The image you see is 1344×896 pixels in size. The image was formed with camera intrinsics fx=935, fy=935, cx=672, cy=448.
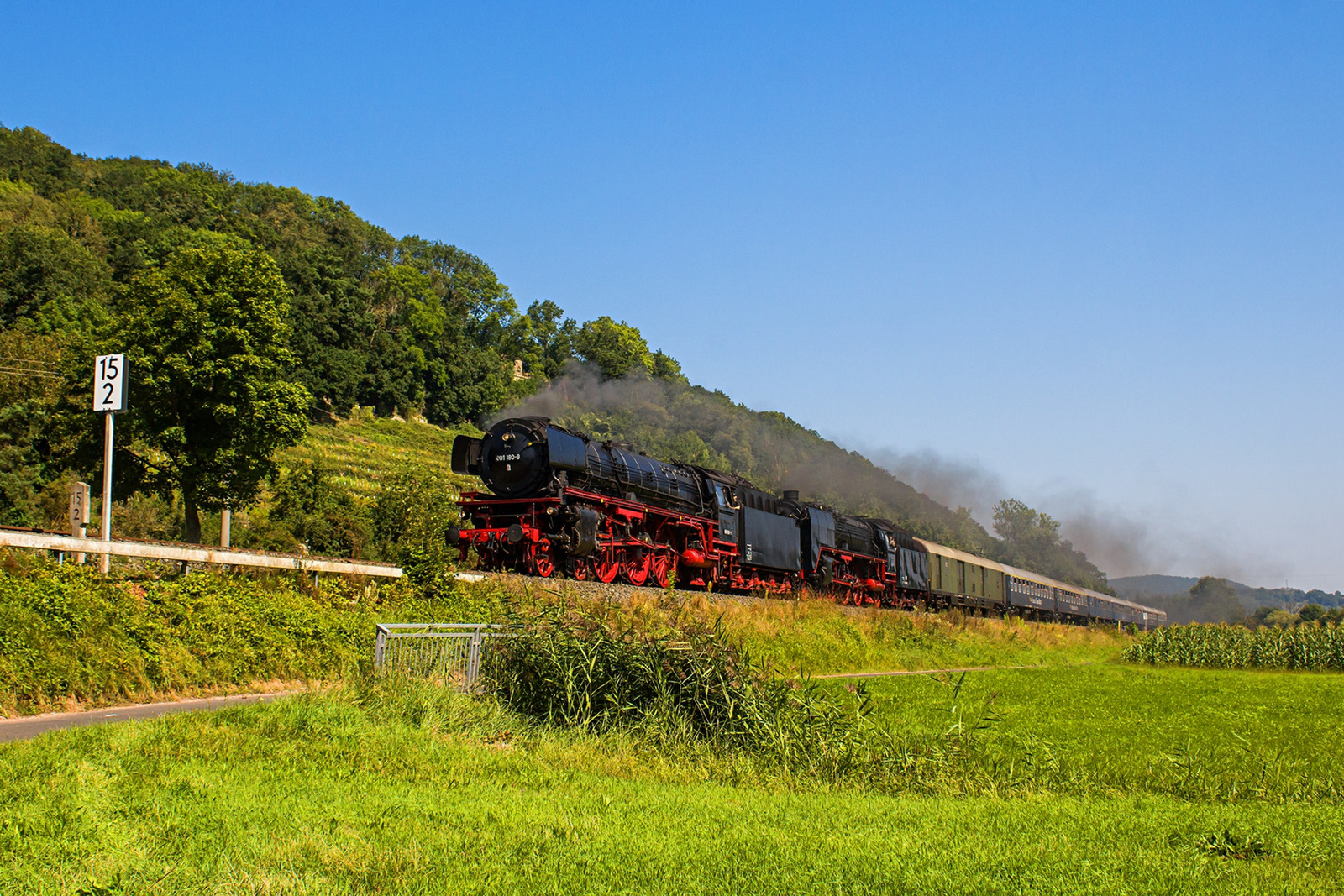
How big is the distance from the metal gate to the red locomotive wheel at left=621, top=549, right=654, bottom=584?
1455cm

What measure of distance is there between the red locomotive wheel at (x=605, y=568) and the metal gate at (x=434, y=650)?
498 inches

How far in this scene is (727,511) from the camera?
32406mm

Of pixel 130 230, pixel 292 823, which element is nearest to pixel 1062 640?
pixel 292 823

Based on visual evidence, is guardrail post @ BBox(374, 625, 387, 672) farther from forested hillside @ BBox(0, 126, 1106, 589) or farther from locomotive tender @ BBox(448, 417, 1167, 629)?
forested hillside @ BBox(0, 126, 1106, 589)

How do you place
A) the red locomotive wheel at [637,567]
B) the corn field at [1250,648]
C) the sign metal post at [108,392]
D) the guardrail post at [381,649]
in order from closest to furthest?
the guardrail post at [381,649]
the sign metal post at [108,392]
the red locomotive wheel at [637,567]
the corn field at [1250,648]

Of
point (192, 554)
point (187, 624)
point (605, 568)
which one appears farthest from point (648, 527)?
point (187, 624)

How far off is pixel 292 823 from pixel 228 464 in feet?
95.8

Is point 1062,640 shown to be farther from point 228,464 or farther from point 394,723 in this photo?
point 394,723

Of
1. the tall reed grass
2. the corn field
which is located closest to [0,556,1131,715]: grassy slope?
the tall reed grass

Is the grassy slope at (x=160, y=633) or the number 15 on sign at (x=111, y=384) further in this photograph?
the number 15 on sign at (x=111, y=384)

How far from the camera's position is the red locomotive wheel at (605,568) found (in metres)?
25.8

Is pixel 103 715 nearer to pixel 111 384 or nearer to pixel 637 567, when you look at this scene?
pixel 111 384

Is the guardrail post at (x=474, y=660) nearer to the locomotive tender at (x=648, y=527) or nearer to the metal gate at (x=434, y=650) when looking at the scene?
the metal gate at (x=434, y=650)

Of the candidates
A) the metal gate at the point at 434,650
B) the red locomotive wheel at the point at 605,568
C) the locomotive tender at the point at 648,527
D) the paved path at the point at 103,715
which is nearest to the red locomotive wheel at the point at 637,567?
the locomotive tender at the point at 648,527
